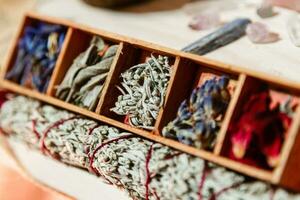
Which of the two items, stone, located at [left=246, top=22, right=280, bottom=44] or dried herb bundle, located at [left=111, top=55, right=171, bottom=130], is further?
stone, located at [left=246, top=22, right=280, bottom=44]

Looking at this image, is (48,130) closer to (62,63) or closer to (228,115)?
(62,63)

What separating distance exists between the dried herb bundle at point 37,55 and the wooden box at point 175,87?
20mm

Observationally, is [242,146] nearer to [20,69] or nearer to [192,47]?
[192,47]

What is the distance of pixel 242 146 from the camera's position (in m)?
1.11

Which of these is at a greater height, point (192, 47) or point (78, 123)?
point (192, 47)

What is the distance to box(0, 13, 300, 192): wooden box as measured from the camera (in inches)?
42.0

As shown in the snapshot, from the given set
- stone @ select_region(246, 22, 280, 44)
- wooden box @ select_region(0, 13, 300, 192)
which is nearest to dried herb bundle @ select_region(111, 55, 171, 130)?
wooden box @ select_region(0, 13, 300, 192)

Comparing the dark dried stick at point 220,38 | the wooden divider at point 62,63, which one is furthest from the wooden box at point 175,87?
the dark dried stick at point 220,38

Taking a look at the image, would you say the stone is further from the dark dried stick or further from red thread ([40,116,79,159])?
red thread ([40,116,79,159])

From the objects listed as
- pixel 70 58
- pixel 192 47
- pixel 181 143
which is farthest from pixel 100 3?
pixel 181 143

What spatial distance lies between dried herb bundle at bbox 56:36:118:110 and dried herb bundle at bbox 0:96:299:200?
0.04 meters

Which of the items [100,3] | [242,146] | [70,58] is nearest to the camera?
[242,146]

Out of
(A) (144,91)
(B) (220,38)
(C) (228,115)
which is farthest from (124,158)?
(B) (220,38)

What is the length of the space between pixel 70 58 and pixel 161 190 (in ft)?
1.42
